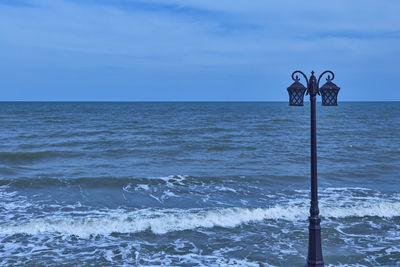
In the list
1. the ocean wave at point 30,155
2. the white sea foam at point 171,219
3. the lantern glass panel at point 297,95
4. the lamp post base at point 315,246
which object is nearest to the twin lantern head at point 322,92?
the lantern glass panel at point 297,95

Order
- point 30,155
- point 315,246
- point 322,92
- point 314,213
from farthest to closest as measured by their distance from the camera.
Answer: point 30,155
point 315,246
point 314,213
point 322,92

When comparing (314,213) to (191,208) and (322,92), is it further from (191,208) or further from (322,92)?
(191,208)

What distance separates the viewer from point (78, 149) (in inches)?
1041

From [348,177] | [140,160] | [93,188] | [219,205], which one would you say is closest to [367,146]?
[348,177]

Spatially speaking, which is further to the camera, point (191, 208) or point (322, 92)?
point (191, 208)

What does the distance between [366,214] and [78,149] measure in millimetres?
19175

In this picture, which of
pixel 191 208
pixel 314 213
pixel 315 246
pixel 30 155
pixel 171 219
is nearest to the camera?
pixel 314 213

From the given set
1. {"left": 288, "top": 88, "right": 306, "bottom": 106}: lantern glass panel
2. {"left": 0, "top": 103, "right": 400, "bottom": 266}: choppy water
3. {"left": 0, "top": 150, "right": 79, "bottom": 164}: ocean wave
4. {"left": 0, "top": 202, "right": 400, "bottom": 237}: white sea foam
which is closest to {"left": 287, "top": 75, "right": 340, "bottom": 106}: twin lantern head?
{"left": 288, "top": 88, "right": 306, "bottom": 106}: lantern glass panel

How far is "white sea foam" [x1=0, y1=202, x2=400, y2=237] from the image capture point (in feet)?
36.6

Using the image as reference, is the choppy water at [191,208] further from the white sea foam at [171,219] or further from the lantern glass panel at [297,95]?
the lantern glass panel at [297,95]

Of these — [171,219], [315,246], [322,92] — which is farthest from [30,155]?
[322,92]

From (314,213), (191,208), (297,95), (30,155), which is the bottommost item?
(191,208)

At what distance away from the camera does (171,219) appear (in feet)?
38.9

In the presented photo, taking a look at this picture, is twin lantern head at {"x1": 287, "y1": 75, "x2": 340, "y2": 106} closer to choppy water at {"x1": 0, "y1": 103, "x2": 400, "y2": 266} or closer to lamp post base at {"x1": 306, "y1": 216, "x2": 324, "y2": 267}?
lamp post base at {"x1": 306, "y1": 216, "x2": 324, "y2": 267}
